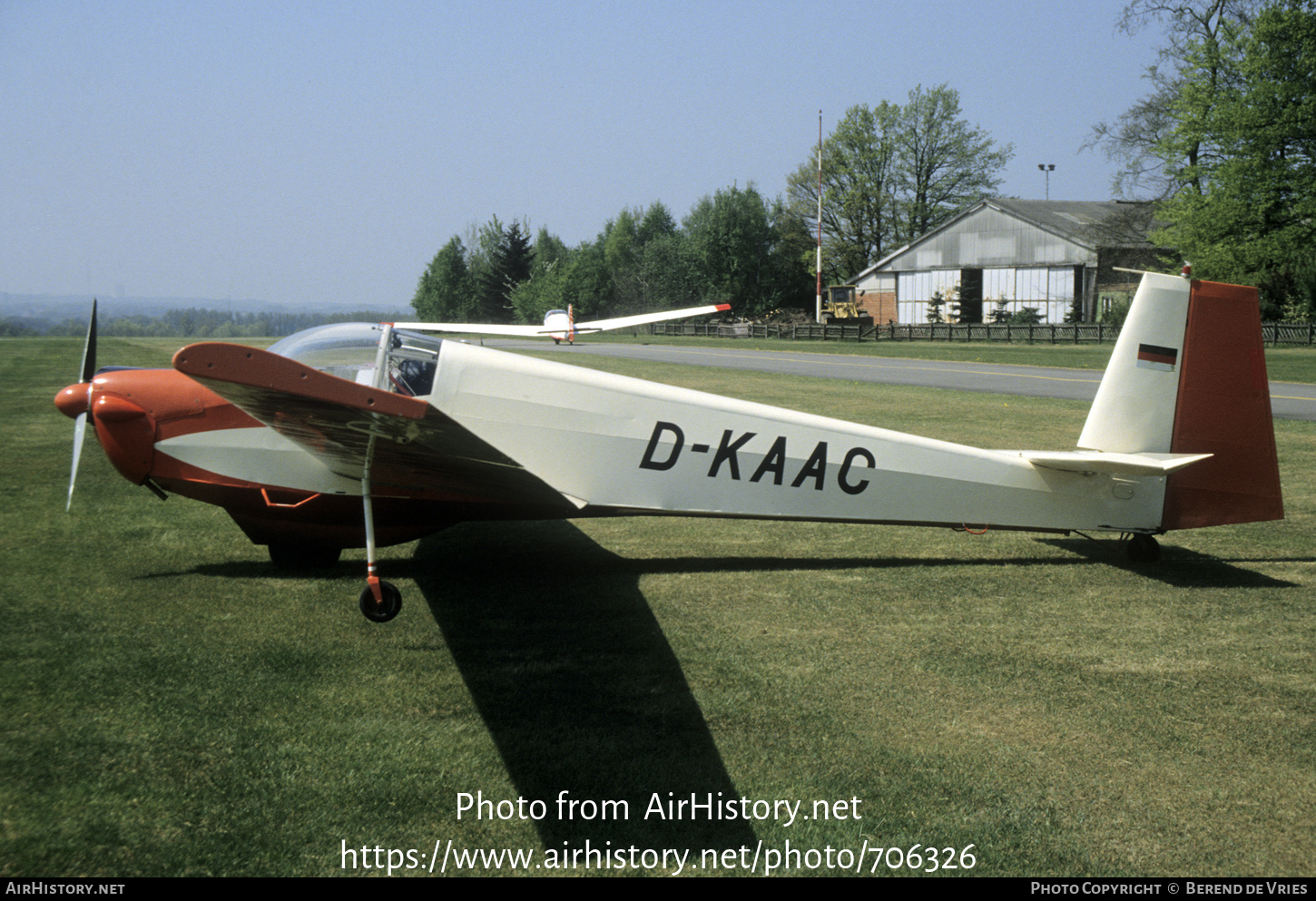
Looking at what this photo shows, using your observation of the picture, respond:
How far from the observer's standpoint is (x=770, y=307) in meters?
82.8

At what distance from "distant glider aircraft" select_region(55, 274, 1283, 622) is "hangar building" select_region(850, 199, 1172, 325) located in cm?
4866

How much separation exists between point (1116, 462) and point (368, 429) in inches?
201

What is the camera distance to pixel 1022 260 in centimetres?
5759

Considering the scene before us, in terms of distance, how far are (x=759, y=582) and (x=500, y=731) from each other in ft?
9.62

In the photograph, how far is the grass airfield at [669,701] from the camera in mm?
3607

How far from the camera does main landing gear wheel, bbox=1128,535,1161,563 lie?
→ 7.18 m

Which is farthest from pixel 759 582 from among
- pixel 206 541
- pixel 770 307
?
pixel 770 307

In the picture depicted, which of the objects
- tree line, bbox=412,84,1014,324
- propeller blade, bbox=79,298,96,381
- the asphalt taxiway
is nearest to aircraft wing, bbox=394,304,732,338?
propeller blade, bbox=79,298,96,381

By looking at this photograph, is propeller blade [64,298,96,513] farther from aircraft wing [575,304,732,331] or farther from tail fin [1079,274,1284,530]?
tail fin [1079,274,1284,530]

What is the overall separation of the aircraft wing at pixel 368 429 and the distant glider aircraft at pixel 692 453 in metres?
0.08

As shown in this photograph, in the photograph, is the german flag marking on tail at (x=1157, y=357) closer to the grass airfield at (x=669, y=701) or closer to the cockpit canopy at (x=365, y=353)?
the grass airfield at (x=669, y=701)

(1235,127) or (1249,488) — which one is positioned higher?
(1235,127)

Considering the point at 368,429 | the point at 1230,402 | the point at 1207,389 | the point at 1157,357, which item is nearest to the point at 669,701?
the point at 368,429
